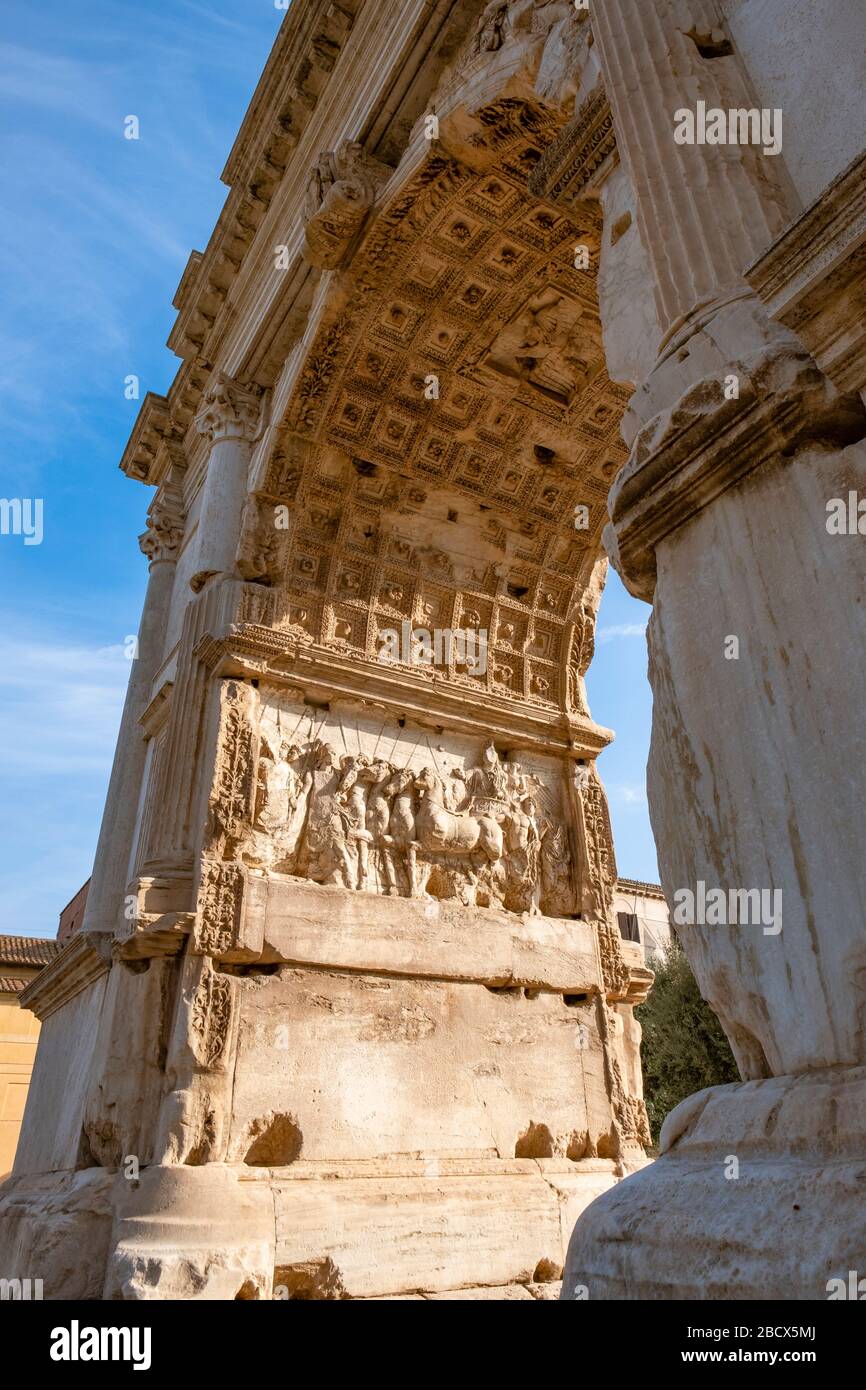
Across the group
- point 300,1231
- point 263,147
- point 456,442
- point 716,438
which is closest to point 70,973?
point 300,1231

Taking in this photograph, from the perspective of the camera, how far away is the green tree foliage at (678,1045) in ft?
52.1

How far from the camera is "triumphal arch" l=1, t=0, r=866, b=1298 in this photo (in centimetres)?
201

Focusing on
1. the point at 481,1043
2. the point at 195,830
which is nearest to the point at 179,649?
the point at 195,830

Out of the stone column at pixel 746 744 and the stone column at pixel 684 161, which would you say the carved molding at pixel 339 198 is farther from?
the stone column at pixel 746 744

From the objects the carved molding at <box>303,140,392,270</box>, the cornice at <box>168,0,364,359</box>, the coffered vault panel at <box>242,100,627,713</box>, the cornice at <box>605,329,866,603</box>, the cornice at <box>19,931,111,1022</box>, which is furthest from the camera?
the cornice at <box>168,0,364,359</box>

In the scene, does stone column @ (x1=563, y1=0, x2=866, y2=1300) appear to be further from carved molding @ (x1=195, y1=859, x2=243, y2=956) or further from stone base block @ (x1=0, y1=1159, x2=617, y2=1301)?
carved molding @ (x1=195, y1=859, x2=243, y2=956)

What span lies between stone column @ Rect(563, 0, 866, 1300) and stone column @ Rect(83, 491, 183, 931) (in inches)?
251

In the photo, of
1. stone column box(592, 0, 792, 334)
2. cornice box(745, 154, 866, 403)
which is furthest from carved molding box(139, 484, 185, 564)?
cornice box(745, 154, 866, 403)

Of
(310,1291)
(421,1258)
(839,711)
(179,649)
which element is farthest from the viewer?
(179,649)

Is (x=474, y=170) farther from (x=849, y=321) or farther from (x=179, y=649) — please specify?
(x=849, y=321)

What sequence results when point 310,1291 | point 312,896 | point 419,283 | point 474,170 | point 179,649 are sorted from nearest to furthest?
point 310,1291
point 474,170
point 312,896
point 419,283
point 179,649

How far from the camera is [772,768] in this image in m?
2.05

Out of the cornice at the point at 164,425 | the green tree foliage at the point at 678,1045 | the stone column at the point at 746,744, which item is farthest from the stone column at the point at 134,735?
the green tree foliage at the point at 678,1045

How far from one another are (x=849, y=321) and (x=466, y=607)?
645cm
